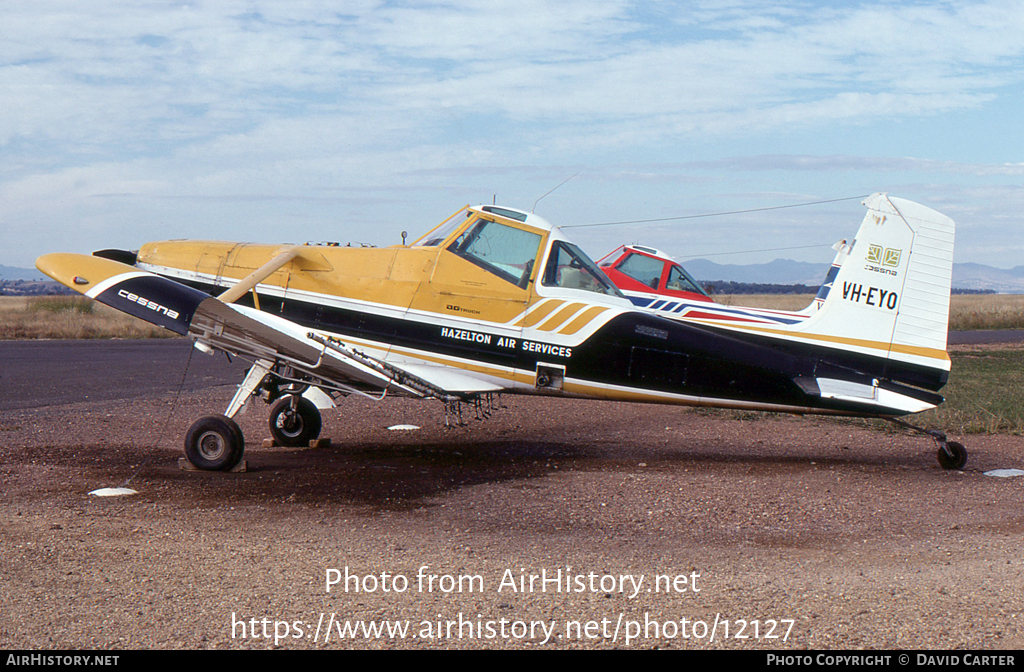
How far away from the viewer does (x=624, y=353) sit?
8461 millimetres

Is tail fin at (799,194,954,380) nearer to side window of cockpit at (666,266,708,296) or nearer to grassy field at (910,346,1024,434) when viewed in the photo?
grassy field at (910,346,1024,434)

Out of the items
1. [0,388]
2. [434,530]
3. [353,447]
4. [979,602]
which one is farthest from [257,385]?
[0,388]

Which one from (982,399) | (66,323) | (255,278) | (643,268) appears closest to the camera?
(255,278)

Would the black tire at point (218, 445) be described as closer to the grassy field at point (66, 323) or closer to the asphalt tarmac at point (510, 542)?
the asphalt tarmac at point (510, 542)

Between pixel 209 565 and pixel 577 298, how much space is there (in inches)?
181

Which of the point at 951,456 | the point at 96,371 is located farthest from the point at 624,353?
the point at 96,371

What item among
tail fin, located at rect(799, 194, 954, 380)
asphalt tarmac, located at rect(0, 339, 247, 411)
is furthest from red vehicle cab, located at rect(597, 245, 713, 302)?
asphalt tarmac, located at rect(0, 339, 247, 411)

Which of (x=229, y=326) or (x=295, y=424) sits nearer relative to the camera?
(x=229, y=326)

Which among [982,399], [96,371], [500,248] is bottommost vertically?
[96,371]

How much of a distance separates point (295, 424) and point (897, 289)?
690cm

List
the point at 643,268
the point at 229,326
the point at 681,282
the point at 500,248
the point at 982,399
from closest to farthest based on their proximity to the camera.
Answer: the point at 229,326 < the point at 500,248 < the point at 982,399 < the point at 643,268 < the point at 681,282

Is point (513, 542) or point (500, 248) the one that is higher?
point (500, 248)

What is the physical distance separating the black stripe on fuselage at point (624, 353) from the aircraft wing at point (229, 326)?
1.12ft

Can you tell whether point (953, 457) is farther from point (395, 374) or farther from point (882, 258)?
point (395, 374)
